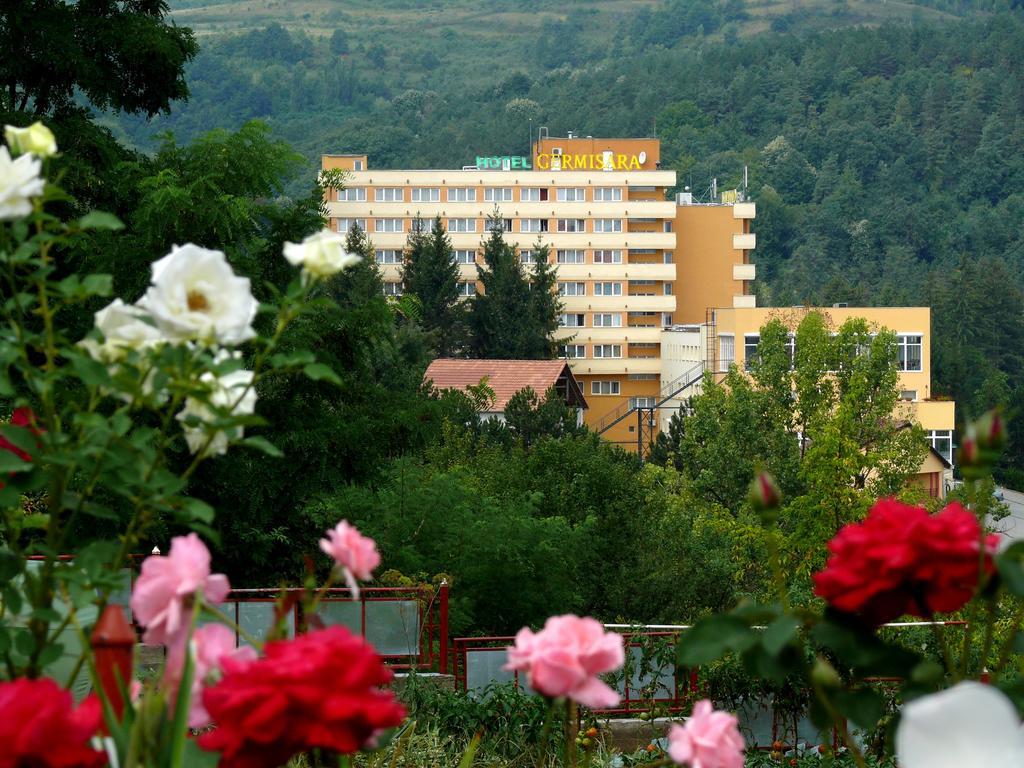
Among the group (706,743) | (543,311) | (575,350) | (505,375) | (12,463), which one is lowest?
(706,743)

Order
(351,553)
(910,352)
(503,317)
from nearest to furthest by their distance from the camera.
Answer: (351,553) → (910,352) → (503,317)

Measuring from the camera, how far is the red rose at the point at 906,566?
185 centimetres

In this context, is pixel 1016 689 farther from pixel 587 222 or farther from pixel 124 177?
pixel 587 222

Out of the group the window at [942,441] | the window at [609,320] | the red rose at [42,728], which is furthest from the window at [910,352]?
the red rose at [42,728]

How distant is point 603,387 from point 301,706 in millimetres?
85859

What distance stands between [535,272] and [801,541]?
48.6 meters

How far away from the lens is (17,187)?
214 cm

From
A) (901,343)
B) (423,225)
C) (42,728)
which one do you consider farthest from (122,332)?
(423,225)

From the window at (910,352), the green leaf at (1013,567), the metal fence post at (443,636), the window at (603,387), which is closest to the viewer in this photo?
the green leaf at (1013,567)

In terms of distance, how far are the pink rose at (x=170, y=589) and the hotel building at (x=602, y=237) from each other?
81510 mm

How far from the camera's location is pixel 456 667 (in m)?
10.4

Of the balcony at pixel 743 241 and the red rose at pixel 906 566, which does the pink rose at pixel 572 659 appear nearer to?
the red rose at pixel 906 566

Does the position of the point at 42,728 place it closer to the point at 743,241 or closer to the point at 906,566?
the point at 906,566

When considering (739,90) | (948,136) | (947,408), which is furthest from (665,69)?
(947,408)
